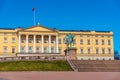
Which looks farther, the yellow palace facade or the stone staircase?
the yellow palace facade

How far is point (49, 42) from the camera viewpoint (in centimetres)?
8438

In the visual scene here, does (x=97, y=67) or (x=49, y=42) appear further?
(x=49, y=42)

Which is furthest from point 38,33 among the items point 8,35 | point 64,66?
point 64,66

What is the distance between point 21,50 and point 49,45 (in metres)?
7.46

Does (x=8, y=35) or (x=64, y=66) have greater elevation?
(x=8, y=35)

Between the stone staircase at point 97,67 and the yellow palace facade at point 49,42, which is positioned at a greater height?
the yellow palace facade at point 49,42

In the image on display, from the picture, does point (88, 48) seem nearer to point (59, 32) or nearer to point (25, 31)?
point (59, 32)

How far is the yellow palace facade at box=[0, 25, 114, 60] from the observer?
83.9m

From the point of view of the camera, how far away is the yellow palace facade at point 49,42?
83.9 metres

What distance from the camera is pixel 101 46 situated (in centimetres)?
9050

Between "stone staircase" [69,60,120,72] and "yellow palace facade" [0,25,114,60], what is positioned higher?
"yellow palace facade" [0,25,114,60]

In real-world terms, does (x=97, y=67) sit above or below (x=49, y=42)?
below

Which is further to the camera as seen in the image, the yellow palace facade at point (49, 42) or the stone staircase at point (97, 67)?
the yellow palace facade at point (49, 42)

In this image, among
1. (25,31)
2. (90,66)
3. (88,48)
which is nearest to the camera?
(90,66)
